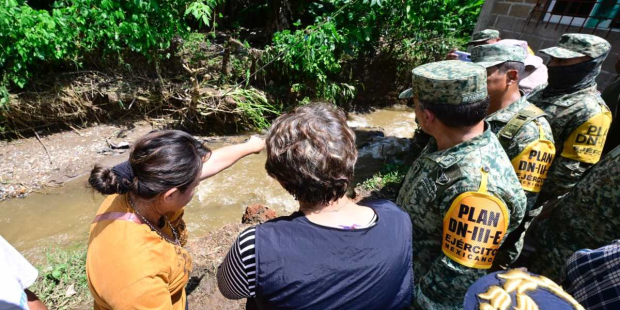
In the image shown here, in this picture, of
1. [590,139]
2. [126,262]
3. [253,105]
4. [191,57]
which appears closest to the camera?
[126,262]

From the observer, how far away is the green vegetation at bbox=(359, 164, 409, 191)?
13.1 ft

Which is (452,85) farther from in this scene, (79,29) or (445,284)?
(79,29)

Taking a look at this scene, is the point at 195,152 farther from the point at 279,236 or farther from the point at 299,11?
the point at 299,11

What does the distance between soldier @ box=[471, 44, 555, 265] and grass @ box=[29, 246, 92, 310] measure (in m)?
3.43

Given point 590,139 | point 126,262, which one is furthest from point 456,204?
point 590,139

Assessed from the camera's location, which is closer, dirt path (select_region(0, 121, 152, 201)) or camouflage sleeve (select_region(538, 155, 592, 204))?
camouflage sleeve (select_region(538, 155, 592, 204))

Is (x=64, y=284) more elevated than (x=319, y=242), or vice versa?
(x=319, y=242)

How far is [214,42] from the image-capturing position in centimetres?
677

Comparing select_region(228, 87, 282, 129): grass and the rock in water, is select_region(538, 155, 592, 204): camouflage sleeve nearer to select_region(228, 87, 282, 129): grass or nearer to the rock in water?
the rock in water

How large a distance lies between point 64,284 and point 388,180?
3.77 m

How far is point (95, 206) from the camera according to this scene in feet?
13.2

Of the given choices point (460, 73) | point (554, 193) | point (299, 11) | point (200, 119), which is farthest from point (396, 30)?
point (460, 73)

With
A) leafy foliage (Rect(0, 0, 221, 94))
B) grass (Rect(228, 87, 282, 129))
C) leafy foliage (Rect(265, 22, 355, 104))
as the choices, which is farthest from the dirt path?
leafy foliage (Rect(265, 22, 355, 104))

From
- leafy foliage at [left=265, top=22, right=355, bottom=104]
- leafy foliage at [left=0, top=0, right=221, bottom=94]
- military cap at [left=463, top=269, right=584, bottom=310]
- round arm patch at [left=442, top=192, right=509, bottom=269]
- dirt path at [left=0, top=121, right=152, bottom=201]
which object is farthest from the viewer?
leafy foliage at [left=265, top=22, right=355, bottom=104]
